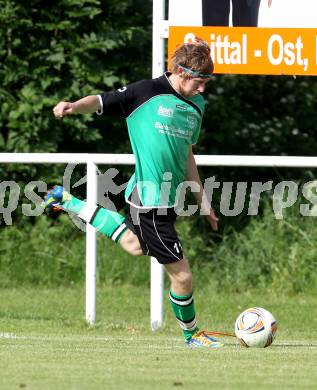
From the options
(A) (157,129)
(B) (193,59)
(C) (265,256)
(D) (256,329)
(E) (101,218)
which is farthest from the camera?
(C) (265,256)

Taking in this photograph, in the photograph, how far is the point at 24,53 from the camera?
15.3 m

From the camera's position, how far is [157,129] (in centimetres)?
864

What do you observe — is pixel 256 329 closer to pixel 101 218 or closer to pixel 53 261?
→ pixel 101 218

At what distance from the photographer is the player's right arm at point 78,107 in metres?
8.09

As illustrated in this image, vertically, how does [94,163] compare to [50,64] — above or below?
above

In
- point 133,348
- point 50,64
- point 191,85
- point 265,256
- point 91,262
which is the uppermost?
point 191,85

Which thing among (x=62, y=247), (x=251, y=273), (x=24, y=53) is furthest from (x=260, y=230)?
(x=24, y=53)

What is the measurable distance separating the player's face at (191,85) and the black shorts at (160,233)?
2.79 ft

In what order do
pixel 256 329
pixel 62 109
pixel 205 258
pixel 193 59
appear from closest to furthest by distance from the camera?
pixel 62 109
pixel 193 59
pixel 256 329
pixel 205 258

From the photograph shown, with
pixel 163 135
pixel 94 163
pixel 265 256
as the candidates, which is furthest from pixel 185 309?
pixel 265 256

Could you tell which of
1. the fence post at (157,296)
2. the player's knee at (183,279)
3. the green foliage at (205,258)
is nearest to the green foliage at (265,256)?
the green foliage at (205,258)

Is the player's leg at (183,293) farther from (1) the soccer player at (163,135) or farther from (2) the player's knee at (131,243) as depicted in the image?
(2) the player's knee at (131,243)

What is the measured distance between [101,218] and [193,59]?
4.93ft

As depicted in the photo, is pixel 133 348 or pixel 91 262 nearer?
pixel 133 348
